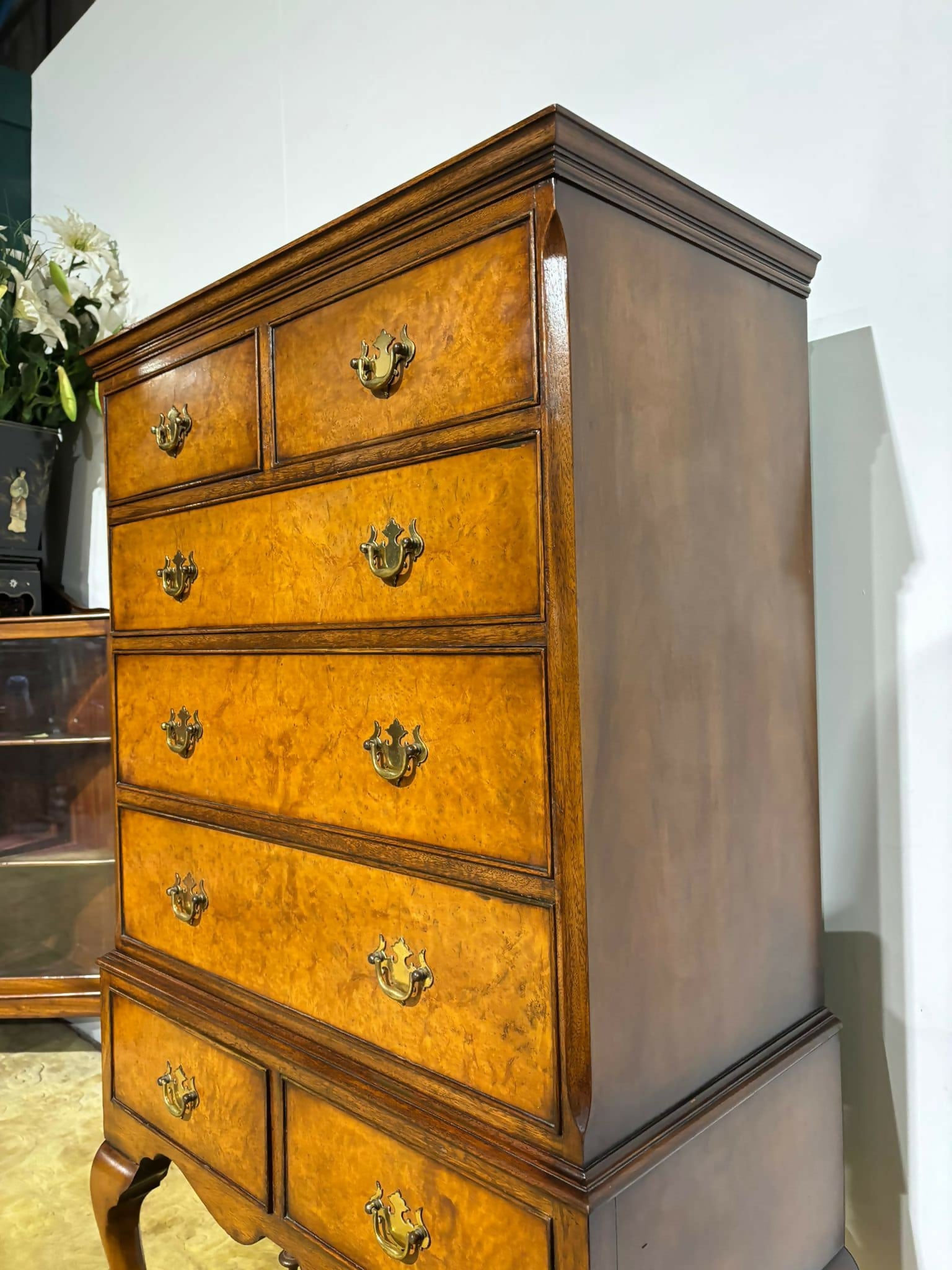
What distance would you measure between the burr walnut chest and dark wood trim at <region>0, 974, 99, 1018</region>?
1.13 metres

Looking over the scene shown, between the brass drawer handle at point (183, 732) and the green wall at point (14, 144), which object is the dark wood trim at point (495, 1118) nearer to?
the brass drawer handle at point (183, 732)

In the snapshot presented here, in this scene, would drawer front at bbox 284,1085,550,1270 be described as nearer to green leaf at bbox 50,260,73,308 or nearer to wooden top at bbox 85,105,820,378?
wooden top at bbox 85,105,820,378

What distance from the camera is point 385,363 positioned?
3.10 feet

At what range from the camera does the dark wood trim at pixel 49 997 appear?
89.0 inches

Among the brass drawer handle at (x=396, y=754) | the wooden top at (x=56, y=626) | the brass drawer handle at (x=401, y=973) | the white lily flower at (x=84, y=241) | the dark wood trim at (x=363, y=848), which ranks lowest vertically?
the brass drawer handle at (x=401, y=973)

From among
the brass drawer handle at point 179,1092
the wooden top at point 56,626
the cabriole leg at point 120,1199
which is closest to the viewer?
the brass drawer handle at point 179,1092

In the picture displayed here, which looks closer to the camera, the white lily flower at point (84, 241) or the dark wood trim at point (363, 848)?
the dark wood trim at point (363, 848)

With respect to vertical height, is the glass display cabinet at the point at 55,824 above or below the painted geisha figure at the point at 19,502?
below

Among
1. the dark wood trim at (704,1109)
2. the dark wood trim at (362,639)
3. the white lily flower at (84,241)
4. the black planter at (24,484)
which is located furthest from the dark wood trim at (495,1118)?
the white lily flower at (84,241)

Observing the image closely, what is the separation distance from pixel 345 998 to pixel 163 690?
0.52 m

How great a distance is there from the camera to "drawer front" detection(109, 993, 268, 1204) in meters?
1.15

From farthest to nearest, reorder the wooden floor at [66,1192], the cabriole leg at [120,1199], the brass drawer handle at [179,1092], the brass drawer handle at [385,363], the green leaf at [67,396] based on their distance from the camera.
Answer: the green leaf at [67,396] < the wooden floor at [66,1192] < the cabriole leg at [120,1199] < the brass drawer handle at [179,1092] < the brass drawer handle at [385,363]

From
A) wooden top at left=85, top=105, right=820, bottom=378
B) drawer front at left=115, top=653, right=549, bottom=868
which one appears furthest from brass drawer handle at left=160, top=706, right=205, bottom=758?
wooden top at left=85, top=105, right=820, bottom=378

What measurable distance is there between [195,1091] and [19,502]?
5.55 ft
